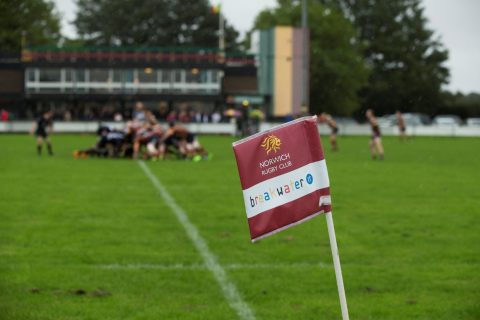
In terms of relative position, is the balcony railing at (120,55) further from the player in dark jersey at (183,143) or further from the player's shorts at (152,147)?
the player's shorts at (152,147)

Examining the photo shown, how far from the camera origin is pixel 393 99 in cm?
10738

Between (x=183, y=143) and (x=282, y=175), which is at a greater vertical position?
(x=282, y=175)

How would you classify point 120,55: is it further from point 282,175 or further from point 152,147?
point 282,175

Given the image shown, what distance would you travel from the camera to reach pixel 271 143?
5.71 metres

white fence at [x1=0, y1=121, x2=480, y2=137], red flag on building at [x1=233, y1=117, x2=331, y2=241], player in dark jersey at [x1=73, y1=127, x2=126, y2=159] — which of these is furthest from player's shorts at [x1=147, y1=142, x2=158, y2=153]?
white fence at [x1=0, y1=121, x2=480, y2=137]

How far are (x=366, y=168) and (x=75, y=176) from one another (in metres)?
8.39

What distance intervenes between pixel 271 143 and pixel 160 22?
109 m

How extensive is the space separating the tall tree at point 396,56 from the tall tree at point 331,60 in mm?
9032

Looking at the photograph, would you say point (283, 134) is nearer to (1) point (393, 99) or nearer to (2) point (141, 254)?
(2) point (141, 254)

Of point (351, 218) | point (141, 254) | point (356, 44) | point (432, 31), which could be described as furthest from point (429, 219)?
point (432, 31)

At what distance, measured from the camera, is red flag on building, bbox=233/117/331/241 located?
5.73 metres

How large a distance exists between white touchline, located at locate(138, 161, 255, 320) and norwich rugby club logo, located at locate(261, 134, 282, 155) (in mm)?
2453

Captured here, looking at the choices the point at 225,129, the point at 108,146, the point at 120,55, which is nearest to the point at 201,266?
the point at 108,146

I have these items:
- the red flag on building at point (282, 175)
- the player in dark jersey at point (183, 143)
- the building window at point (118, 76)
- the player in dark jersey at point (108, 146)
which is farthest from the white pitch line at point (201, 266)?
the building window at point (118, 76)
